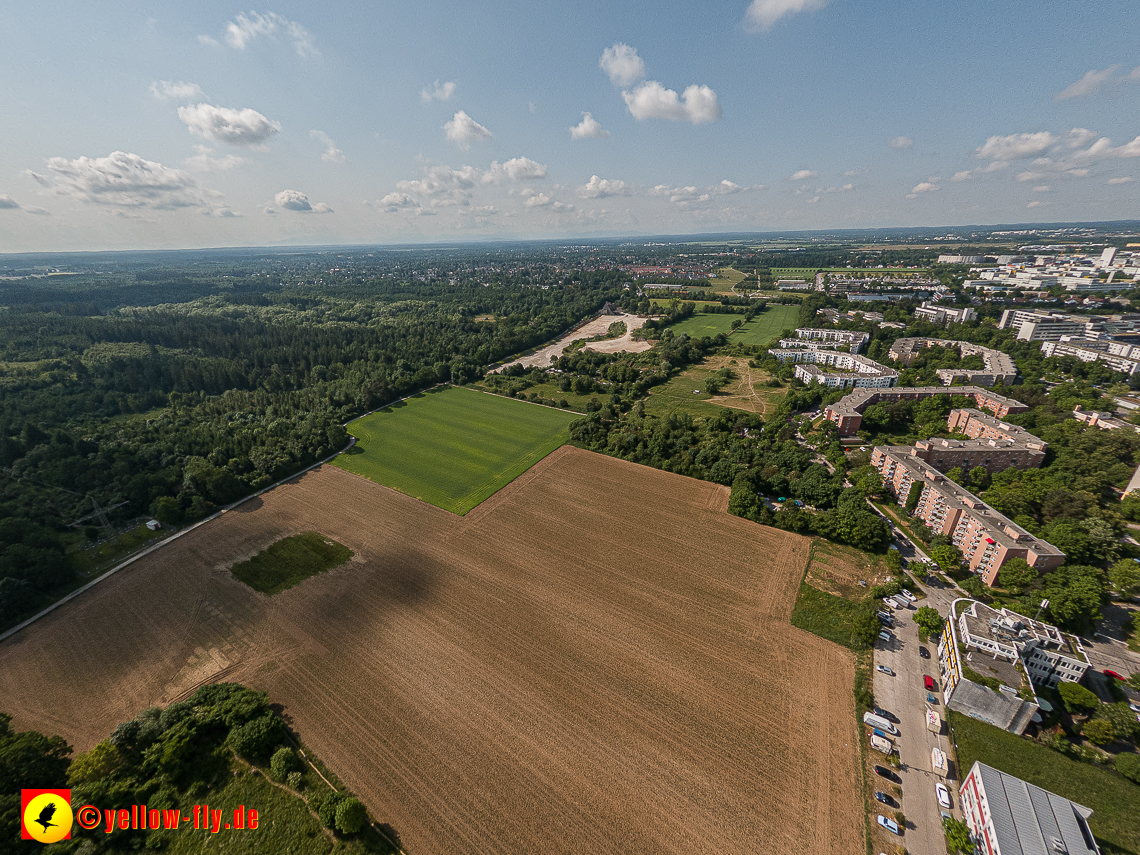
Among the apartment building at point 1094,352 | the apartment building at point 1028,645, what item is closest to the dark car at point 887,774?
the apartment building at point 1028,645

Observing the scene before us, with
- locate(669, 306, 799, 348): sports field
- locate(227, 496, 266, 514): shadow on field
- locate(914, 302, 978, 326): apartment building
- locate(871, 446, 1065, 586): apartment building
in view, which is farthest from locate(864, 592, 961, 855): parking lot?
locate(914, 302, 978, 326): apartment building

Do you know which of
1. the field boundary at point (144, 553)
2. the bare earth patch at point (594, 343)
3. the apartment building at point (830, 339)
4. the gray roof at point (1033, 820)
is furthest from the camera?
the bare earth patch at point (594, 343)

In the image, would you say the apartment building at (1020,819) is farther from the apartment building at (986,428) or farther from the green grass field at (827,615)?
the apartment building at (986,428)

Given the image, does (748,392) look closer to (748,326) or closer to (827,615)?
(748,326)

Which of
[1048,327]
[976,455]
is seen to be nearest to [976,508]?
[976,455]

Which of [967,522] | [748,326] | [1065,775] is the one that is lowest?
[1065,775]

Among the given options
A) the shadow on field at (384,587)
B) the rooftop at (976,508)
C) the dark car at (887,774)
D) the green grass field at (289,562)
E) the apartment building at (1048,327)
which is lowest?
the dark car at (887,774)

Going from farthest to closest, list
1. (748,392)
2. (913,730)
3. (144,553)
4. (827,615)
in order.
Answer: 1. (748,392)
2. (144,553)
3. (827,615)
4. (913,730)
